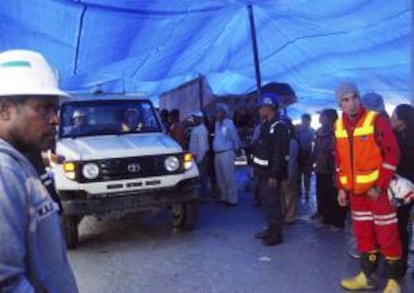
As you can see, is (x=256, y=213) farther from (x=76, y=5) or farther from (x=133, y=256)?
(x=76, y=5)

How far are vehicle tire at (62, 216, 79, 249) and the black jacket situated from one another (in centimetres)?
252

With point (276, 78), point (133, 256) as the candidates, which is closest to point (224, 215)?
point (133, 256)

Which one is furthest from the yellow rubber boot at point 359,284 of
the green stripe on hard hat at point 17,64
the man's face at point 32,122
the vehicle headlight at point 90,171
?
the green stripe on hard hat at point 17,64

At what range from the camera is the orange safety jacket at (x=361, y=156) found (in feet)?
16.7

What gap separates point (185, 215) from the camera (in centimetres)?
834

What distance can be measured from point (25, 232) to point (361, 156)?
4.00 meters

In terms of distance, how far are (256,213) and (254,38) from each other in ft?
13.1

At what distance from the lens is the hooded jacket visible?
1.57m

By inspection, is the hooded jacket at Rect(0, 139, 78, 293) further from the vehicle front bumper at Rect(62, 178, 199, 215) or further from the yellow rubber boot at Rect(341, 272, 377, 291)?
the vehicle front bumper at Rect(62, 178, 199, 215)

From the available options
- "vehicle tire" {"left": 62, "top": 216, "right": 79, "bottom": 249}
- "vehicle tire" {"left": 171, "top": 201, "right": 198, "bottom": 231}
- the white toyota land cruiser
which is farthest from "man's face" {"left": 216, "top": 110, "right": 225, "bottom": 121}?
"vehicle tire" {"left": 62, "top": 216, "right": 79, "bottom": 249}

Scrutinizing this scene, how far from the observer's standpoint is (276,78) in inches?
650

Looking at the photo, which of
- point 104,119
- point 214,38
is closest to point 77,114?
point 104,119

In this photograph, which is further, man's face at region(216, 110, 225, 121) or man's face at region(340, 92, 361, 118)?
man's face at region(216, 110, 225, 121)

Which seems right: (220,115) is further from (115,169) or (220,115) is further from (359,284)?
(359,284)
